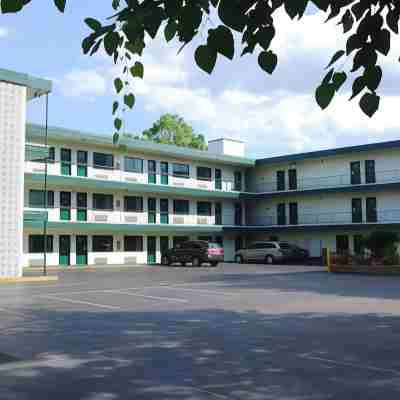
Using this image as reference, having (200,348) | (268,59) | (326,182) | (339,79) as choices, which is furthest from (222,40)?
(326,182)

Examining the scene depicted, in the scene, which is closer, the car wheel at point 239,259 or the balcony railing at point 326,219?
the balcony railing at point 326,219

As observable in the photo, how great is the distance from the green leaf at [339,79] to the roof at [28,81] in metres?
23.4

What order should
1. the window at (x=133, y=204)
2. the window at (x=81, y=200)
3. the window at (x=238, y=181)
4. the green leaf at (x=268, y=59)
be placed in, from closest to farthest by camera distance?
1. the green leaf at (x=268, y=59)
2. the window at (x=81, y=200)
3. the window at (x=133, y=204)
4. the window at (x=238, y=181)

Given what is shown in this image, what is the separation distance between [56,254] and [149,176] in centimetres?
945

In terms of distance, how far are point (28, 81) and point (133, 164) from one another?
57.6 ft

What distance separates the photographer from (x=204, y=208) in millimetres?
46938

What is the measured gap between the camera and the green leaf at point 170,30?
2.89 meters

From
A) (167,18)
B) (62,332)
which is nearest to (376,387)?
(167,18)

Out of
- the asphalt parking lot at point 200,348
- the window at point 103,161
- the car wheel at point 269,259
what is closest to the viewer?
the asphalt parking lot at point 200,348

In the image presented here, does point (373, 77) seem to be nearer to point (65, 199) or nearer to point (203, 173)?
point (65, 199)

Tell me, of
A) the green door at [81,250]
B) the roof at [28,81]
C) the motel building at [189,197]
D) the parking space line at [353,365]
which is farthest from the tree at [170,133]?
the parking space line at [353,365]

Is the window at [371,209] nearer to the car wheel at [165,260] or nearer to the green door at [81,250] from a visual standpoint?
the car wheel at [165,260]

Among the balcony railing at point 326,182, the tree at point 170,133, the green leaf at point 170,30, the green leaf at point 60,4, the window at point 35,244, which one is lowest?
the window at point 35,244

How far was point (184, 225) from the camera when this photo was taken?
4356 cm
